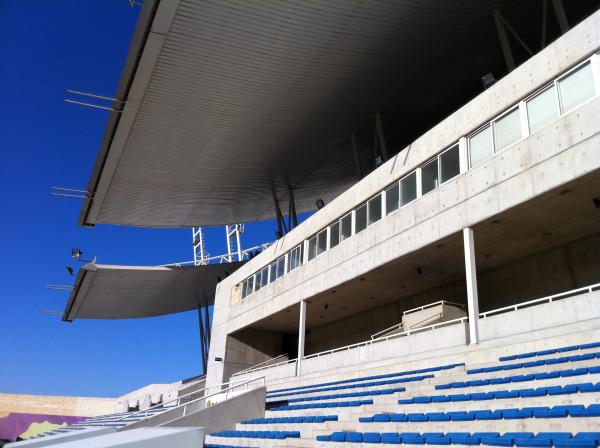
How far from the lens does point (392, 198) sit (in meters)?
19.3

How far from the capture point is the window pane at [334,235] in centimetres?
2267

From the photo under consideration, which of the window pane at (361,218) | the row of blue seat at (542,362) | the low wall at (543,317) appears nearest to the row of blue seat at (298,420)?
the row of blue seat at (542,362)

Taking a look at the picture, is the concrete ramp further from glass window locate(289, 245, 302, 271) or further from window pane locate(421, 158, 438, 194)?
glass window locate(289, 245, 302, 271)

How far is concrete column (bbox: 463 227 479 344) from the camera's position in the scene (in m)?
13.9

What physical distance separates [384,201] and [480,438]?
14.1 metres

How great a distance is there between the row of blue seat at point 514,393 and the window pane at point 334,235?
43.5ft

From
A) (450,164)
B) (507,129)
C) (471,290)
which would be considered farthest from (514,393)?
(450,164)

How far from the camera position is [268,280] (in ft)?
93.9

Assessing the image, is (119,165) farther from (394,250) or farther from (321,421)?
(321,421)

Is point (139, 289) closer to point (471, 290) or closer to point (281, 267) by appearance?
point (281, 267)

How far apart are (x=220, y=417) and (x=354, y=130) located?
670 inches

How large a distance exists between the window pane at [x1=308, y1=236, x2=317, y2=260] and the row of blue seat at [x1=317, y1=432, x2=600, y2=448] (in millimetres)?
16229

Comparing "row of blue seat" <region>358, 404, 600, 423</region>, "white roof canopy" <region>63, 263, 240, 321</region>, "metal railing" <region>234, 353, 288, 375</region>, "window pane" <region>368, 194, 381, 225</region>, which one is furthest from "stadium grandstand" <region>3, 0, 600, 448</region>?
"white roof canopy" <region>63, 263, 240, 321</region>

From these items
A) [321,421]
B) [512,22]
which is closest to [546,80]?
[512,22]
